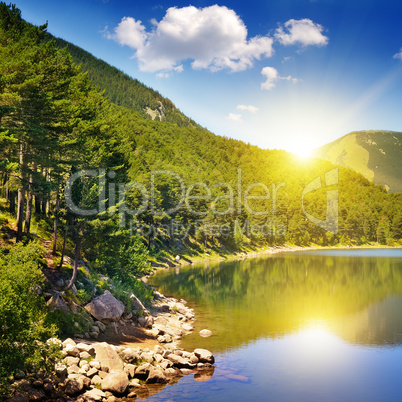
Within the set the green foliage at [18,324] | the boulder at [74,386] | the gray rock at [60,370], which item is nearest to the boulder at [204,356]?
the boulder at [74,386]

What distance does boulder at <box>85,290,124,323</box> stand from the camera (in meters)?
33.3

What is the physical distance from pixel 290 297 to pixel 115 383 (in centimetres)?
4245

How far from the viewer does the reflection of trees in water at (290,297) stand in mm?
41500

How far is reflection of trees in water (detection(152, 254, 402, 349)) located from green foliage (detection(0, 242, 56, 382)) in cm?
2022

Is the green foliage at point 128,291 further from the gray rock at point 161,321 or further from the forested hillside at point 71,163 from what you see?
the gray rock at point 161,321

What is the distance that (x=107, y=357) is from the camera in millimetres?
25578

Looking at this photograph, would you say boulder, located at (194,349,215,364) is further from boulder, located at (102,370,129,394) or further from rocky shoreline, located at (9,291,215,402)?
boulder, located at (102,370,129,394)

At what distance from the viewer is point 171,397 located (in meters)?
24.0

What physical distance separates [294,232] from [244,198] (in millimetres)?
29202

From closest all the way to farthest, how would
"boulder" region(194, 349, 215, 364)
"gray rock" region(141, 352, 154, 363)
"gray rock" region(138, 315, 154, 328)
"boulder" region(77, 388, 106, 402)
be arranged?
"boulder" region(77, 388, 106, 402), "gray rock" region(141, 352, 154, 363), "boulder" region(194, 349, 215, 364), "gray rock" region(138, 315, 154, 328)

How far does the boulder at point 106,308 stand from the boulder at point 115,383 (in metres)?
10.0

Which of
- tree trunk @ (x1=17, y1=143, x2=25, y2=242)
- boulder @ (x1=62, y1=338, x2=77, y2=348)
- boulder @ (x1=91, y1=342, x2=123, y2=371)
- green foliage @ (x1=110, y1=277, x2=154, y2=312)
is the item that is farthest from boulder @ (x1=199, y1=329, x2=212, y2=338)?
tree trunk @ (x1=17, y1=143, x2=25, y2=242)

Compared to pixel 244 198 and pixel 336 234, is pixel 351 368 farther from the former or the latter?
pixel 336 234

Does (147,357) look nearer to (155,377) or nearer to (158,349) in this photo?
(158,349)
